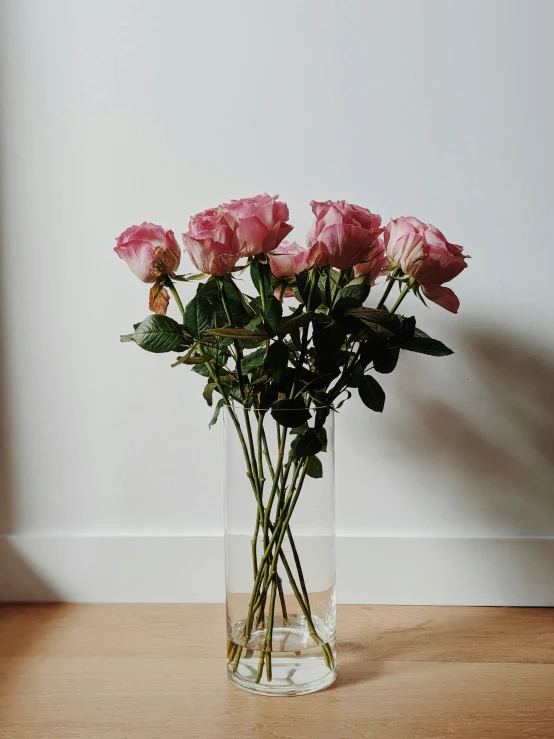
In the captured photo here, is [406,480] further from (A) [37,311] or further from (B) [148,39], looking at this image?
(B) [148,39]

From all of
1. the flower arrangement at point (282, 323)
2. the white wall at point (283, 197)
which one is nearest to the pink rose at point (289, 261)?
the flower arrangement at point (282, 323)

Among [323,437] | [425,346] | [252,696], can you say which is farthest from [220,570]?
[425,346]

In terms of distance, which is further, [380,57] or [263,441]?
[380,57]

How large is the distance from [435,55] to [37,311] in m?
0.64

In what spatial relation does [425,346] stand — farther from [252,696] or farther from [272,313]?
[252,696]

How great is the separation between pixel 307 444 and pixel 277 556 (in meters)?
0.13

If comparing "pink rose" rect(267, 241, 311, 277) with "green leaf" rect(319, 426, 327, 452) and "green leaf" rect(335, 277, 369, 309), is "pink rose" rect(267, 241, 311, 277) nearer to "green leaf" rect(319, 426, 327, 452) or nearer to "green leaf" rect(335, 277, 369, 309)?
"green leaf" rect(335, 277, 369, 309)

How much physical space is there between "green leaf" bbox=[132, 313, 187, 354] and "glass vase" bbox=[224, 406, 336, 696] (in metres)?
0.10

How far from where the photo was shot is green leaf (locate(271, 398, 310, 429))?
816 mm

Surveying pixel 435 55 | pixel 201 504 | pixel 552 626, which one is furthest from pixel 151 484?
pixel 435 55

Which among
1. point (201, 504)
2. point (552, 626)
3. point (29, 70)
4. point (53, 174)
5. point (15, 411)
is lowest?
point (552, 626)

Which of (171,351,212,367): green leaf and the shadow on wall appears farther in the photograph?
the shadow on wall

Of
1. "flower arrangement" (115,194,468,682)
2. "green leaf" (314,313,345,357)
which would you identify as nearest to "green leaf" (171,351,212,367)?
"flower arrangement" (115,194,468,682)

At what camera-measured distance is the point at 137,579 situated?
3.67 feet
